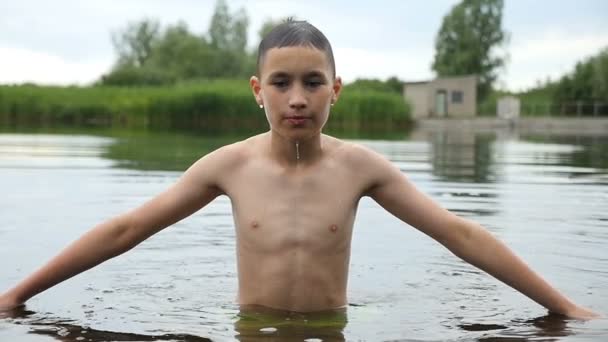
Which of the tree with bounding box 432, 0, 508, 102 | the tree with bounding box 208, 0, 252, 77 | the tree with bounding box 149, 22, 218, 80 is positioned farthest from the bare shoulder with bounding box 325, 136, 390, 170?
the tree with bounding box 208, 0, 252, 77

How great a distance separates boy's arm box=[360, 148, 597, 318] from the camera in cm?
400

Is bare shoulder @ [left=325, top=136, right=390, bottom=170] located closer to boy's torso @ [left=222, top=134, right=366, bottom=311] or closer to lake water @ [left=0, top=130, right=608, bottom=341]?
boy's torso @ [left=222, top=134, right=366, bottom=311]

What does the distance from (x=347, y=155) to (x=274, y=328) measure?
2.71ft

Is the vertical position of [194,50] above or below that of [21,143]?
above

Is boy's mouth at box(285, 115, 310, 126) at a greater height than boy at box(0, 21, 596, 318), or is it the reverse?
boy's mouth at box(285, 115, 310, 126)

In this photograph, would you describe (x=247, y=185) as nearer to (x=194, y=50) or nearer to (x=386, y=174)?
(x=386, y=174)

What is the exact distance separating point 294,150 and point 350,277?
1.69 m

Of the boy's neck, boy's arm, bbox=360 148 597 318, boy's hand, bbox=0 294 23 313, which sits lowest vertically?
boy's hand, bbox=0 294 23 313

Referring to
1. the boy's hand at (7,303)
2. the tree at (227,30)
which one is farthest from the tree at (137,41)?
the boy's hand at (7,303)

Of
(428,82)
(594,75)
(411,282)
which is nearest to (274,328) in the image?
(411,282)

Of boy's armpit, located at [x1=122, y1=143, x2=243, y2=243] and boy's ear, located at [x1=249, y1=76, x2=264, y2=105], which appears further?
boy's armpit, located at [x1=122, y1=143, x2=243, y2=243]

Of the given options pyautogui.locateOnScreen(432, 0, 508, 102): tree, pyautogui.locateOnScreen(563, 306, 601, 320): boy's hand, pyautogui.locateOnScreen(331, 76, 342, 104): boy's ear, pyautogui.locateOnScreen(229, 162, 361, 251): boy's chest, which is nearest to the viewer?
pyautogui.locateOnScreen(331, 76, 342, 104): boy's ear

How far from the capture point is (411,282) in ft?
17.5

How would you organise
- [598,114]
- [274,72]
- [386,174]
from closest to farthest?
[274,72] < [386,174] < [598,114]
